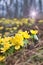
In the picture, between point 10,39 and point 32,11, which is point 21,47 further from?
point 32,11

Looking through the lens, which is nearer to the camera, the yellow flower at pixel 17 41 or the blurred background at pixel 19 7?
the yellow flower at pixel 17 41

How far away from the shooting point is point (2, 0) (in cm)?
947

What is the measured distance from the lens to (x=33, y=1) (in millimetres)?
9547

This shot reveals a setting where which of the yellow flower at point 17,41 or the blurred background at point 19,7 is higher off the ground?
the yellow flower at point 17,41

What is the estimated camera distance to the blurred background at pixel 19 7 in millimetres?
9461

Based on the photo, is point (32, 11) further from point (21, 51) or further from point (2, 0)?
point (21, 51)

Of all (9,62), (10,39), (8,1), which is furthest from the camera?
(8,1)

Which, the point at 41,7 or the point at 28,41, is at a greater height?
the point at 28,41

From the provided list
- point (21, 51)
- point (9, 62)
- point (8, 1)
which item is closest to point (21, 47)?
point (21, 51)

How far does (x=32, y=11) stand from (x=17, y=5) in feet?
2.00

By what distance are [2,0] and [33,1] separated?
3.63ft

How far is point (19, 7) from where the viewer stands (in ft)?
31.9

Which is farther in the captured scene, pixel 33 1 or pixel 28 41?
pixel 33 1

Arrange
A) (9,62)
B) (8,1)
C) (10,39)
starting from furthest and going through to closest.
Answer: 1. (8,1)
2. (10,39)
3. (9,62)
